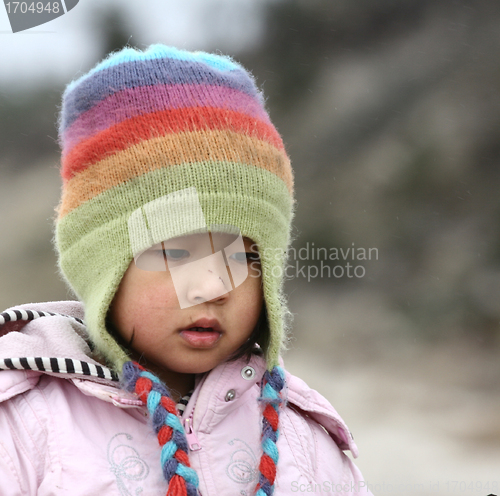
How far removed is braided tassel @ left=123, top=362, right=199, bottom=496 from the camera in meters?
0.74

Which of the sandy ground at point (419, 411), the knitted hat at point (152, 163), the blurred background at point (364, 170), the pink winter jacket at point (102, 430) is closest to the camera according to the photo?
the pink winter jacket at point (102, 430)

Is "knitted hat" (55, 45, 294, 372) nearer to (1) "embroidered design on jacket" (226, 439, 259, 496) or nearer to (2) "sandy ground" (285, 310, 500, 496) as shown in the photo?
(1) "embroidered design on jacket" (226, 439, 259, 496)

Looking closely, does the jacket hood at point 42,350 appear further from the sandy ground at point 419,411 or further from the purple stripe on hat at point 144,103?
the sandy ground at point 419,411

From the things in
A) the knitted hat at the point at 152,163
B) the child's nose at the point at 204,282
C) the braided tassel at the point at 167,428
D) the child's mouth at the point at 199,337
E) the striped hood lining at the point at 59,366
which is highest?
the knitted hat at the point at 152,163

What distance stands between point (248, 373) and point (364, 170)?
5.79 ft

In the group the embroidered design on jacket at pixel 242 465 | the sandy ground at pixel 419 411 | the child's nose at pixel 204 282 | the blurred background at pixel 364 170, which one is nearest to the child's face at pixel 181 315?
the child's nose at pixel 204 282

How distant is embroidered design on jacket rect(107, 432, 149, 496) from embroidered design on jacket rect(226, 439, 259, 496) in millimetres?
128

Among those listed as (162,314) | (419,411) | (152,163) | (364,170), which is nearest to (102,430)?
(162,314)

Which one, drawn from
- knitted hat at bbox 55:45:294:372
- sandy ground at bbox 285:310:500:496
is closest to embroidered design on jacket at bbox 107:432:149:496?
knitted hat at bbox 55:45:294:372

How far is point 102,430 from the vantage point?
79cm

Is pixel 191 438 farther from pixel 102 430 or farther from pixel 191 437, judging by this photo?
pixel 102 430

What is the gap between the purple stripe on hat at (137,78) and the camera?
90 centimetres

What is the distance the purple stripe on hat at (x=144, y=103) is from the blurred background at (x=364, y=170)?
4.34 feet

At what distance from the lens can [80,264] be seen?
91 cm
